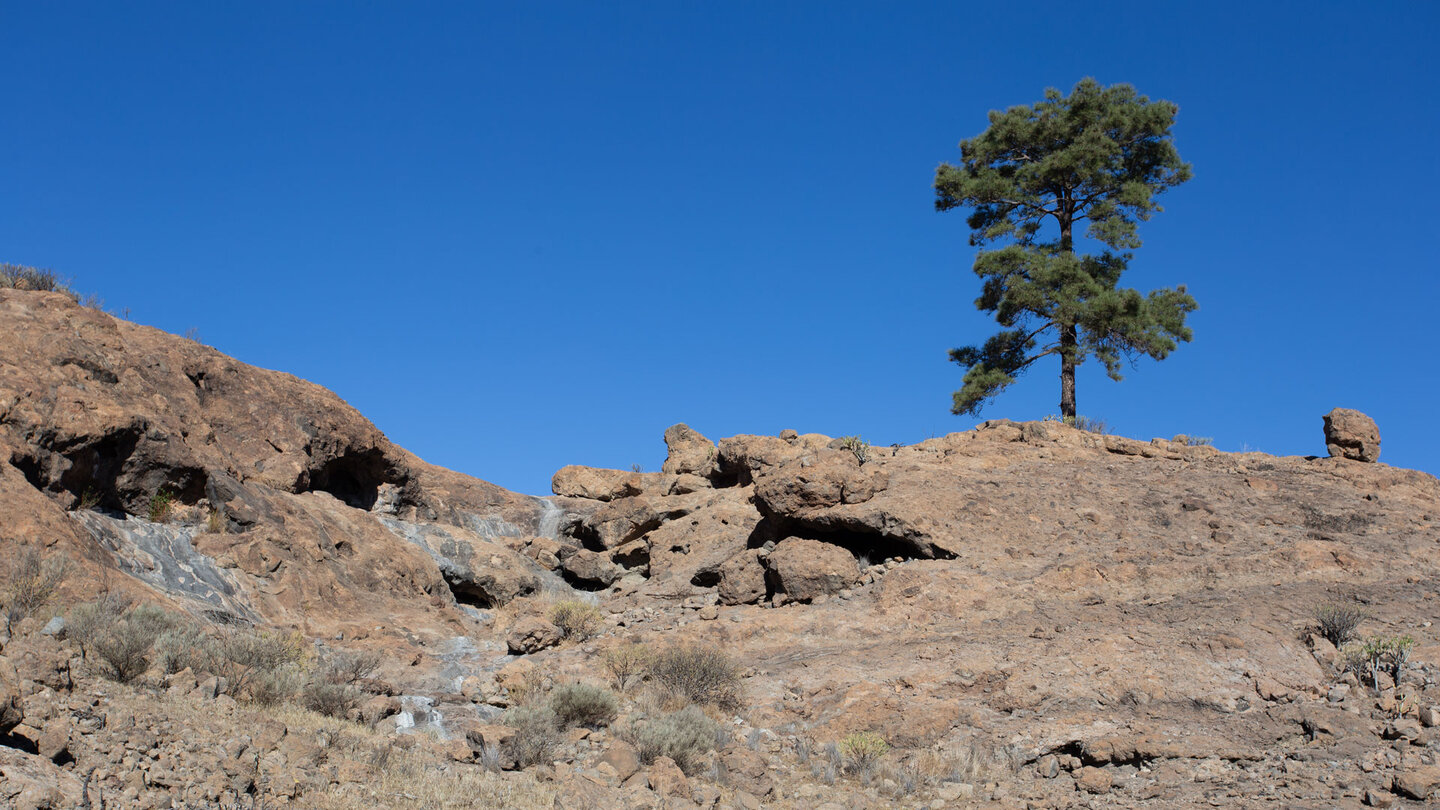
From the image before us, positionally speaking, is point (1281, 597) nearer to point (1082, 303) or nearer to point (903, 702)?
point (903, 702)

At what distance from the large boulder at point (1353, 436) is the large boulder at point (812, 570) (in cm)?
762

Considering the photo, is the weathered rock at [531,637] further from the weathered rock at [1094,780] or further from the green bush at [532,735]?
the weathered rock at [1094,780]

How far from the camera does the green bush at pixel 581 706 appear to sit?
1034cm

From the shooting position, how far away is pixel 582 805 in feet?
27.2

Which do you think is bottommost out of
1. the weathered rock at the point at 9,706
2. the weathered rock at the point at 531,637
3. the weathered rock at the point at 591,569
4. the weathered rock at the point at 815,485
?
the weathered rock at the point at 9,706

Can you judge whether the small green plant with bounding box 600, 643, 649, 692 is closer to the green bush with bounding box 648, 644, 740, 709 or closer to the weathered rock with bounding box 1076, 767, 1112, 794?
the green bush with bounding box 648, 644, 740, 709

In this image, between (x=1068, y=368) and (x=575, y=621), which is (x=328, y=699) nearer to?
(x=575, y=621)

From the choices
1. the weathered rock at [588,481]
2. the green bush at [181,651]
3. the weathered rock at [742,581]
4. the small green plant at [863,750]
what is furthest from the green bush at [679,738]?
the weathered rock at [588,481]

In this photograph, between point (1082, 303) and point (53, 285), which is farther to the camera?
point (1082, 303)

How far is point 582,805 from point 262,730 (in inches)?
101

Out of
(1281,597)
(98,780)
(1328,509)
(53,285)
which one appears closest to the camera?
(98,780)

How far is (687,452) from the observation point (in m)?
20.5

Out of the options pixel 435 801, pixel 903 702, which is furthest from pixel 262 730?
pixel 903 702

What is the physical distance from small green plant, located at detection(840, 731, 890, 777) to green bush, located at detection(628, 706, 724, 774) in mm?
1268
